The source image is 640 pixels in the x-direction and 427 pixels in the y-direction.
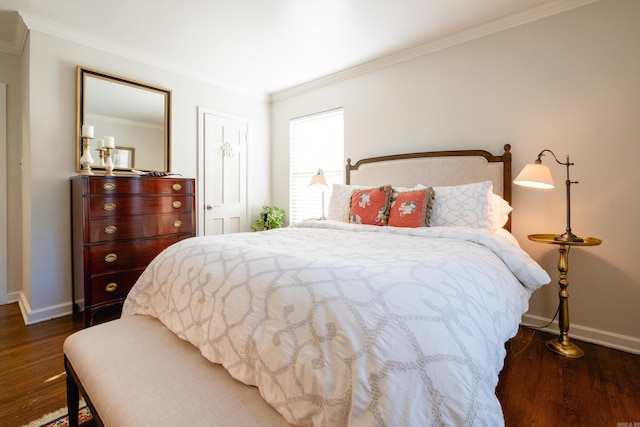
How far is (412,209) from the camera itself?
225 cm

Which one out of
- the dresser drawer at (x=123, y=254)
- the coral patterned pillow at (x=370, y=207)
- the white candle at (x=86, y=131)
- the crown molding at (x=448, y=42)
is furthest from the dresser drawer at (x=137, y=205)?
the crown molding at (x=448, y=42)

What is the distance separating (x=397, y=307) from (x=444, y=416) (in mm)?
245

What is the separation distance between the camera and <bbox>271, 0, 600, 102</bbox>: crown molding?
2289 millimetres

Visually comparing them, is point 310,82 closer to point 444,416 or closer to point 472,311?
point 472,311

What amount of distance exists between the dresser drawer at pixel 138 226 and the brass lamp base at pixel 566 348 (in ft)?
10.2

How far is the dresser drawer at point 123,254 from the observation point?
2.42 metres

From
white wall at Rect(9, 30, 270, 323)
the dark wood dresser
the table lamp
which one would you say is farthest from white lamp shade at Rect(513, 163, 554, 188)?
white wall at Rect(9, 30, 270, 323)

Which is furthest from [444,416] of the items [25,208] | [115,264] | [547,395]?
[25,208]

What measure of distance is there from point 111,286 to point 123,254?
0.27 m

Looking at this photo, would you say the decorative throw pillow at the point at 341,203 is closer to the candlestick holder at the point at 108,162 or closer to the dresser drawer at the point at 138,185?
the dresser drawer at the point at 138,185

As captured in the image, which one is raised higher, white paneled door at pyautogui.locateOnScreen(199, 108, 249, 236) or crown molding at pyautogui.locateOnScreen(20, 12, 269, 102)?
crown molding at pyautogui.locateOnScreen(20, 12, 269, 102)

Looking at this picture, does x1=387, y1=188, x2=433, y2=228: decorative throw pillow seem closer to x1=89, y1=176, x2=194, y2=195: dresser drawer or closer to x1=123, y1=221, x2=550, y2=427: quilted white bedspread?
x1=123, y1=221, x2=550, y2=427: quilted white bedspread

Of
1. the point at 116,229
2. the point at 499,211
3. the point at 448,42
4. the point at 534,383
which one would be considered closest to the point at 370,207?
the point at 499,211

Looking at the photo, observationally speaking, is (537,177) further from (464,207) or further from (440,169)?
(440,169)
